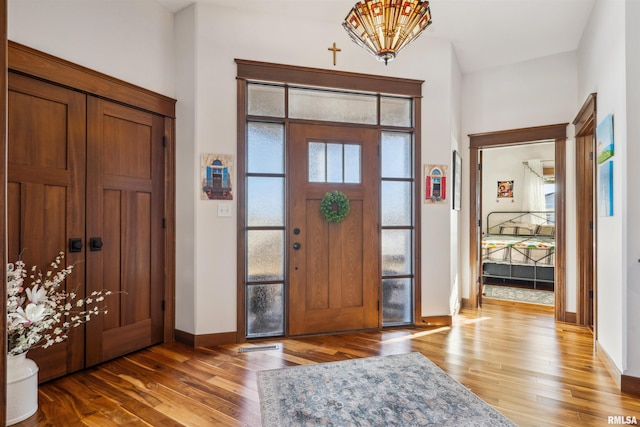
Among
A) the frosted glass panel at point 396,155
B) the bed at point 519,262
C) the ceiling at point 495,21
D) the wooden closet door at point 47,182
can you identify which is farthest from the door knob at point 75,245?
the bed at point 519,262

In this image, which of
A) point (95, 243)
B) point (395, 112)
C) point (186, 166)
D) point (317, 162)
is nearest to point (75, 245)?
point (95, 243)

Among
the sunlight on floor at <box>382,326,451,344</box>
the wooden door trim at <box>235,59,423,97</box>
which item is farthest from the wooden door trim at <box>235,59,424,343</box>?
the sunlight on floor at <box>382,326,451,344</box>

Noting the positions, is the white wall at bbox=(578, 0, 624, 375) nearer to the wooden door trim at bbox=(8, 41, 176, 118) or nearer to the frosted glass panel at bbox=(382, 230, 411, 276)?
the frosted glass panel at bbox=(382, 230, 411, 276)

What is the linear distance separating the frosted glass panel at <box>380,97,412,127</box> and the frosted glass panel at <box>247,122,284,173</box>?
3.76ft

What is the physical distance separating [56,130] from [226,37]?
5.57ft

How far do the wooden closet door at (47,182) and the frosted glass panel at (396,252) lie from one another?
2.82 meters

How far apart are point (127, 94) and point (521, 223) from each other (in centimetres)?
841

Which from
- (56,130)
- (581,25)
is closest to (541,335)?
(581,25)

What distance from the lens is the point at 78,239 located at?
2734mm

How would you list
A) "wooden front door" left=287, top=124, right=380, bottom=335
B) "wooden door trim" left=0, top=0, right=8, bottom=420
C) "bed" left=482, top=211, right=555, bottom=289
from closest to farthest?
"wooden door trim" left=0, top=0, right=8, bottom=420
"wooden front door" left=287, top=124, right=380, bottom=335
"bed" left=482, top=211, right=555, bottom=289

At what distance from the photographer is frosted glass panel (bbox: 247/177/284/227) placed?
3486 mm

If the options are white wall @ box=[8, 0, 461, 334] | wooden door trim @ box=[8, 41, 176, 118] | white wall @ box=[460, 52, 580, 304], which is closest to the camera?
wooden door trim @ box=[8, 41, 176, 118]

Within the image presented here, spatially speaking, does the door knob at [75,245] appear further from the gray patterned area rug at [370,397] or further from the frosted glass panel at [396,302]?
the frosted glass panel at [396,302]

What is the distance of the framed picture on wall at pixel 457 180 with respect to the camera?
4.20 meters
